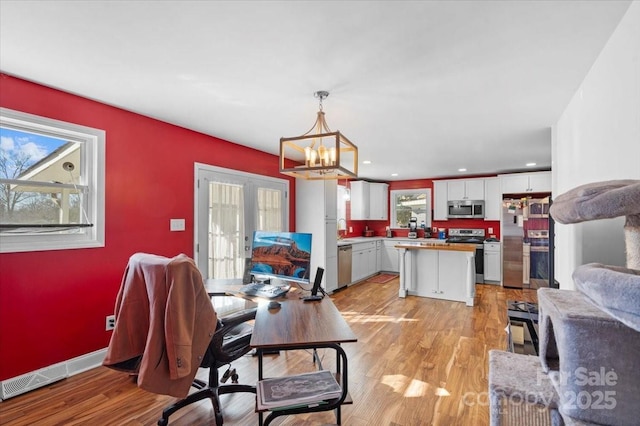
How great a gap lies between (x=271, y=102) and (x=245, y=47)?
2.82 feet

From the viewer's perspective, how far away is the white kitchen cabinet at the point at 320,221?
16.3ft

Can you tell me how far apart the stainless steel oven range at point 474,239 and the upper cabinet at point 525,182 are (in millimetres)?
1097

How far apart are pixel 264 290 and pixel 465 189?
18.7 feet

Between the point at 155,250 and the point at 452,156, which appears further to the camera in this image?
the point at 452,156

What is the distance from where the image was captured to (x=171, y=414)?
6.59ft

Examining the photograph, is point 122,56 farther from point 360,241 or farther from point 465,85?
point 360,241

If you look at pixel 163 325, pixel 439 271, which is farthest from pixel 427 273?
pixel 163 325

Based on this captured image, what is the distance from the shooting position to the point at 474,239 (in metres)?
6.52

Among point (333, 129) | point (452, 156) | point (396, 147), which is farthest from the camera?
point (452, 156)

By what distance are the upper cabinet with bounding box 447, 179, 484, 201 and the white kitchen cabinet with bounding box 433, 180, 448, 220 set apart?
0.35ft

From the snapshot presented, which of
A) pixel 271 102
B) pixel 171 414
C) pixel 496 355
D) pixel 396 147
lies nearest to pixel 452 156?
pixel 396 147

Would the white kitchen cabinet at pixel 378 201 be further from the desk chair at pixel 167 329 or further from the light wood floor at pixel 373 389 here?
the desk chair at pixel 167 329

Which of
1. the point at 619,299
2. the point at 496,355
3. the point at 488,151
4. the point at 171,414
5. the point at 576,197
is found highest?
the point at 488,151

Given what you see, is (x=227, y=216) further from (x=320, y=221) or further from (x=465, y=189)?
(x=465, y=189)
